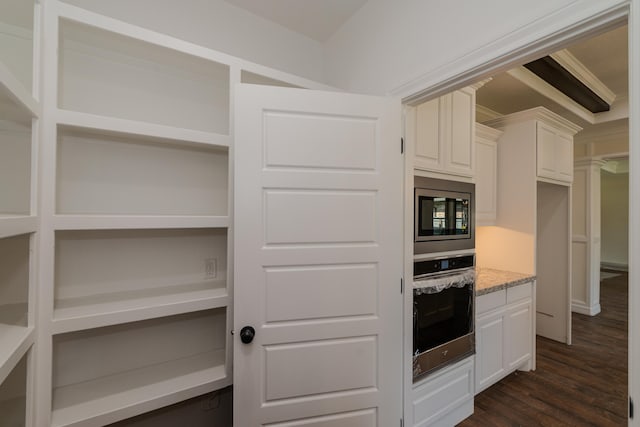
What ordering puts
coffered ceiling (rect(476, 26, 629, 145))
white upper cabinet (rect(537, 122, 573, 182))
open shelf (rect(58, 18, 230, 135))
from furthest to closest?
white upper cabinet (rect(537, 122, 573, 182)) < coffered ceiling (rect(476, 26, 629, 145)) < open shelf (rect(58, 18, 230, 135))

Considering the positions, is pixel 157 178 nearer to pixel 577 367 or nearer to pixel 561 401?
pixel 561 401

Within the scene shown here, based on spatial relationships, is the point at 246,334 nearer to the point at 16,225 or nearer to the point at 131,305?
the point at 131,305

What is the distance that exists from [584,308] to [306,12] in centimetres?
541

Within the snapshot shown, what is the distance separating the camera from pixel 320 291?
4.39 ft

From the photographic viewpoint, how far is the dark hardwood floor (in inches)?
78.4

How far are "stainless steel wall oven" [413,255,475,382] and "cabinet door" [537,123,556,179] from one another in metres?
1.57

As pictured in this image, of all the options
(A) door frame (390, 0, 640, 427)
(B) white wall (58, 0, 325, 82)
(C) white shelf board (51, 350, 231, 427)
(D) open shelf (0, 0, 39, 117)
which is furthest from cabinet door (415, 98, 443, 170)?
Answer: (D) open shelf (0, 0, 39, 117)

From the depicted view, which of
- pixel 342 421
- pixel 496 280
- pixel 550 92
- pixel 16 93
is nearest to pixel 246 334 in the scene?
pixel 342 421

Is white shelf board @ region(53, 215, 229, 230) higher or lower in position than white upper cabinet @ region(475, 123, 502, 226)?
lower

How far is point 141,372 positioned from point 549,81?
3.93m

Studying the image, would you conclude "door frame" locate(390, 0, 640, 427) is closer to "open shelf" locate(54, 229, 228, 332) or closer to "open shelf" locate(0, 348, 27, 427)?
"open shelf" locate(54, 229, 228, 332)

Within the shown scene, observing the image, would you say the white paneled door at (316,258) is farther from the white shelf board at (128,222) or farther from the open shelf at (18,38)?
the open shelf at (18,38)

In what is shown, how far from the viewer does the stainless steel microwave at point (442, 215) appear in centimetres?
164

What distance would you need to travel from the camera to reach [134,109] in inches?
57.1
